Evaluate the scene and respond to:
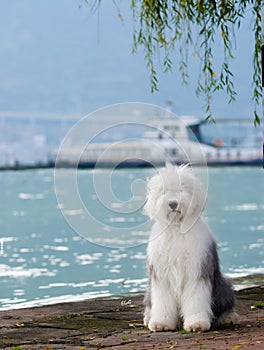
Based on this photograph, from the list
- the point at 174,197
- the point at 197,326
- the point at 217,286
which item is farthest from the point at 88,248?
the point at 174,197

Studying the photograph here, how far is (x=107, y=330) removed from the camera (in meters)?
6.82

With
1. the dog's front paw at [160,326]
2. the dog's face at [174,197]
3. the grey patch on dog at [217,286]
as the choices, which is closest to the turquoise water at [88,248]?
the dog's face at [174,197]

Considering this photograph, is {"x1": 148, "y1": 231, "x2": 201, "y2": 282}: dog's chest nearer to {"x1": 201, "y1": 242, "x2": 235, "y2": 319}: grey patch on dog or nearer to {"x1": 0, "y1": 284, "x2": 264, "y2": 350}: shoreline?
{"x1": 201, "y1": 242, "x2": 235, "y2": 319}: grey patch on dog

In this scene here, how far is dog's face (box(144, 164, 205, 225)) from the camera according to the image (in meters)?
6.27

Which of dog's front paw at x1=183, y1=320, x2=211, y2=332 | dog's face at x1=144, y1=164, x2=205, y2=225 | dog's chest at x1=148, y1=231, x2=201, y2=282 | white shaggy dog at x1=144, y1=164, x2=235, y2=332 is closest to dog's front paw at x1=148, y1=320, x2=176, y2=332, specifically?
white shaggy dog at x1=144, y1=164, x2=235, y2=332

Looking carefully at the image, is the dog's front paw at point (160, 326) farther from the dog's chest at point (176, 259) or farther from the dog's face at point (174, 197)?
the dog's face at point (174, 197)

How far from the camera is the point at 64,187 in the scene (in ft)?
23.1

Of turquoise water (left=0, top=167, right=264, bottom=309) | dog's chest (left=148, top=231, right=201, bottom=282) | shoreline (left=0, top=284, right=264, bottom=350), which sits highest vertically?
dog's chest (left=148, top=231, right=201, bottom=282)

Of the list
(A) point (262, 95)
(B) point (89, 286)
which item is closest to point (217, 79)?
(A) point (262, 95)

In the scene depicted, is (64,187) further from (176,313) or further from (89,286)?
(89,286)

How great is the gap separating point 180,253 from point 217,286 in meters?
0.44

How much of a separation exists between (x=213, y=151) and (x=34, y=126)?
23.9 m

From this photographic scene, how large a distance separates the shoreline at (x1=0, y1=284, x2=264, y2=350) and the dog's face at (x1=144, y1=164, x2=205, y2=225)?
0.85 m

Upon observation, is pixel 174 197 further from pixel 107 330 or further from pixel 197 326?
pixel 107 330
